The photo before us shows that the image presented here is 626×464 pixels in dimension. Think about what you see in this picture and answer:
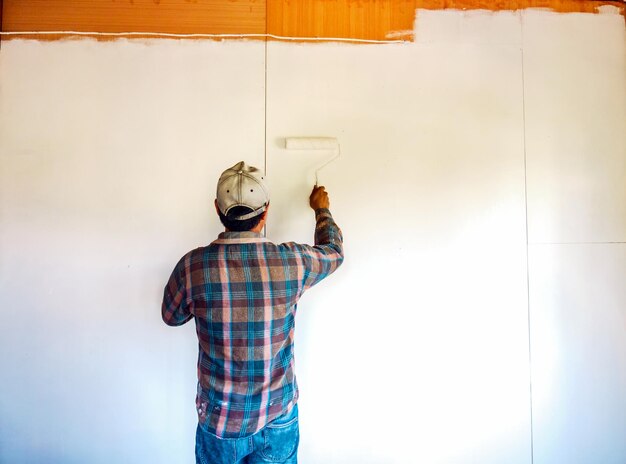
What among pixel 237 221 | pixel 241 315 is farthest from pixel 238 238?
pixel 241 315

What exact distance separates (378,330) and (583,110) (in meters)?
1.24

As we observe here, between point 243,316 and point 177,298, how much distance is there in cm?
20

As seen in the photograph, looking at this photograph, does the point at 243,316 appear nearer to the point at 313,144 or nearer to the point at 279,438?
the point at 279,438

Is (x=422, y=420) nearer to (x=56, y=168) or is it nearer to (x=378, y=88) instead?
(x=378, y=88)

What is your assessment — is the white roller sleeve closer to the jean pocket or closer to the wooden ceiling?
the wooden ceiling

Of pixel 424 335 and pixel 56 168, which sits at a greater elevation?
pixel 56 168

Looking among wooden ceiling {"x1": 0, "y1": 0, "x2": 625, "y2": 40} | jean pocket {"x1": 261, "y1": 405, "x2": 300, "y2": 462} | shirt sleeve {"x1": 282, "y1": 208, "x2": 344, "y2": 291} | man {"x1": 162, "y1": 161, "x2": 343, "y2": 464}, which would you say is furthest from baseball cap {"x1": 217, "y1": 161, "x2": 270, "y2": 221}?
wooden ceiling {"x1": 0, "y1": 0, "x2": 625, "y2": 40}

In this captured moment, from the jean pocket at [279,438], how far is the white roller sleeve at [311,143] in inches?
36.0

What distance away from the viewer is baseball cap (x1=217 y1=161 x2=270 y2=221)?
0.91 metres

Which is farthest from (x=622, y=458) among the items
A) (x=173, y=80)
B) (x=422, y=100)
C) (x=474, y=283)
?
(x=173, y=80)

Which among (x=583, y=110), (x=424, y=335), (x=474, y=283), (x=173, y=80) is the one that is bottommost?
(x=424, y=335)

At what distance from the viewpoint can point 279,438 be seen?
38.4 inches

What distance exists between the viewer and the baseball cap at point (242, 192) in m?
0.91

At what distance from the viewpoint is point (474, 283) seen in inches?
54.4
